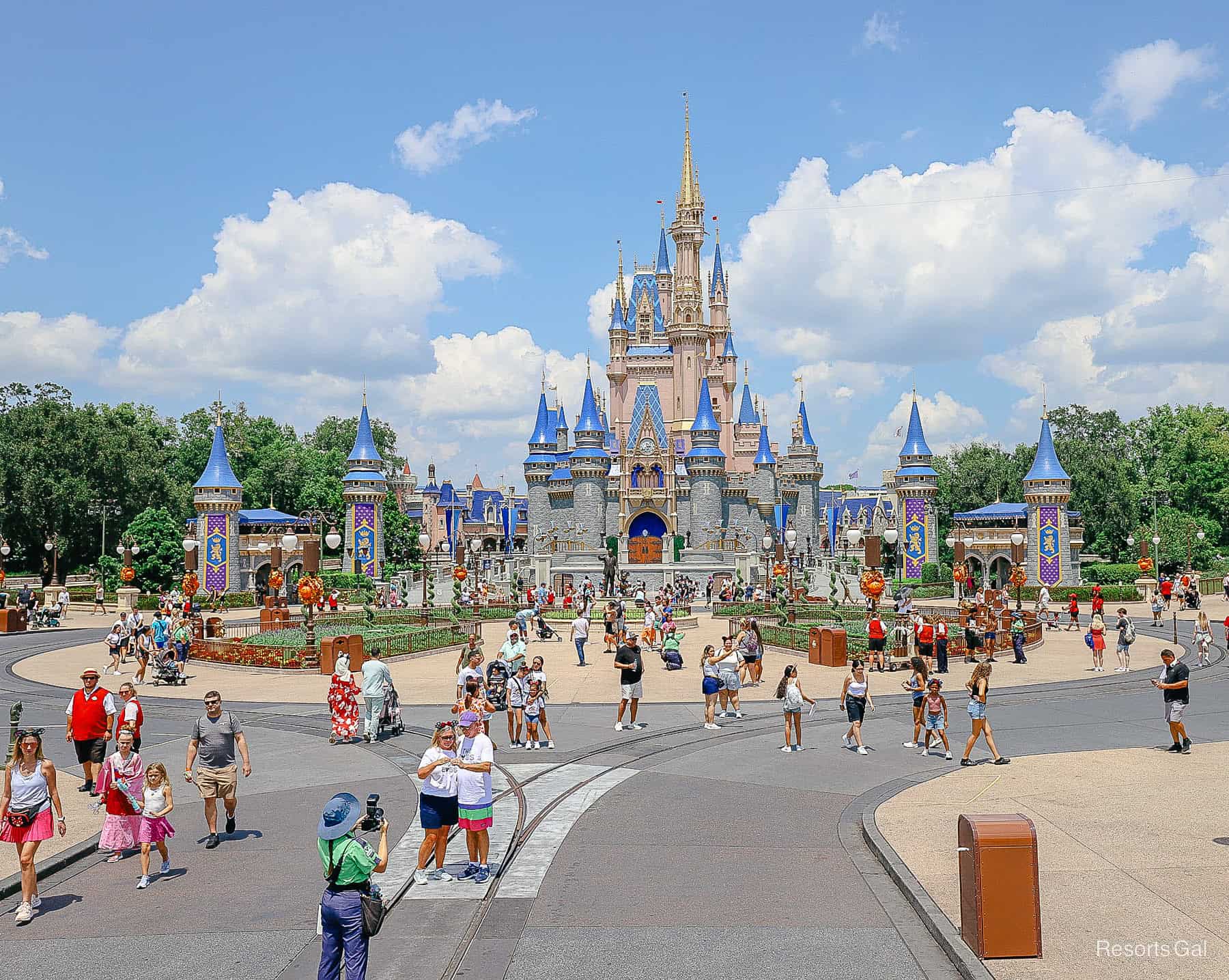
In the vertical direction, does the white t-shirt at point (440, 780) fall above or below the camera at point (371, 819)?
below

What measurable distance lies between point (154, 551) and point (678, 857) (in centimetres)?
5188

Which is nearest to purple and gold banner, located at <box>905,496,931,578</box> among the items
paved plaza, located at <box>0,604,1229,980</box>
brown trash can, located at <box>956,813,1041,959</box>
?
paved plaza, located at <box>0,604,1229,980</box>

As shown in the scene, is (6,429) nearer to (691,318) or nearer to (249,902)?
(691,318)

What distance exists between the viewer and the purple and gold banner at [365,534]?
70.2 m

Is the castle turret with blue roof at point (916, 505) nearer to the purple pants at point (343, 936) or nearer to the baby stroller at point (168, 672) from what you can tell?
the baby stroller at point (168, 672)

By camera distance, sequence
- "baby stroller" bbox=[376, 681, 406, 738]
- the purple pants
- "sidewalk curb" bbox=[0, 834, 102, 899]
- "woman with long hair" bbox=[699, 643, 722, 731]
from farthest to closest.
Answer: "woman with long hair" bbox=[699, 643, 722, 731] → "baby stroller" bbox=[376, 681, 406, 738] → "sidewalk curb" bbox=[0, 834, 102, 899] → the purple pants

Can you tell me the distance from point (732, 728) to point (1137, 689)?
1039 cm

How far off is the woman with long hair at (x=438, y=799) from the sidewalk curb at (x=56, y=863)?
3488mm

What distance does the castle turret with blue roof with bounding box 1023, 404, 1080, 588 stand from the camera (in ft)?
206

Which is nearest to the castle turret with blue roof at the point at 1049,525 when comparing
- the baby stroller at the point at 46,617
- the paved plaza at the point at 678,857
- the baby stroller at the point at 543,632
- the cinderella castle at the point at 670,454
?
the cinderella castle at the point at 670,454

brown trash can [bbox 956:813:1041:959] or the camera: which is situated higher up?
the camera

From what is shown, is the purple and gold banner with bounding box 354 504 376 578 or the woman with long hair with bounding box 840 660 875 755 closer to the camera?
the woman with long hair with bounding box 840 660 875 755

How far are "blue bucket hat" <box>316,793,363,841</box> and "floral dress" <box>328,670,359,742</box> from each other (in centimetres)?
956

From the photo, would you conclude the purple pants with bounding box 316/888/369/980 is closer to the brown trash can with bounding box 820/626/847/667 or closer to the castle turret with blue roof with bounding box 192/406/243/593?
the brown trash can with bounding box 820/626/847/667
